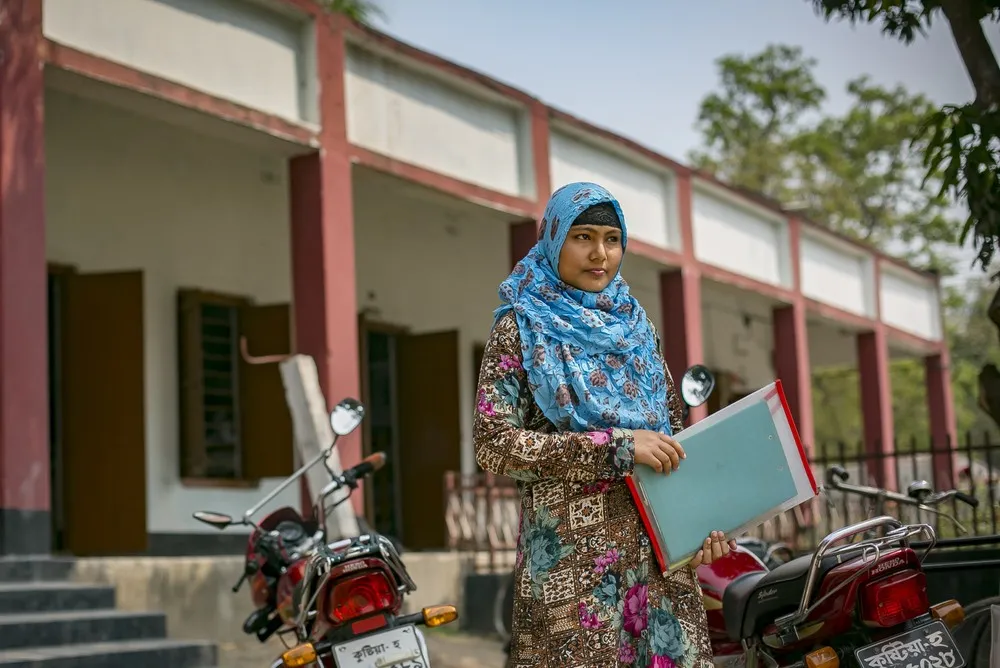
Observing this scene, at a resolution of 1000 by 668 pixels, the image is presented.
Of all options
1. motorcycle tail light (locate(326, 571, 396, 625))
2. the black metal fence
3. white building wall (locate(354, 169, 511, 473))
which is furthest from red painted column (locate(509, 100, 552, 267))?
motorcycle tail light (locate(326, 571, 396, 625))

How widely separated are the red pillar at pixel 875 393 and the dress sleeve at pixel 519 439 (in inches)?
585

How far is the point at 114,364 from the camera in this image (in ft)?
34.0

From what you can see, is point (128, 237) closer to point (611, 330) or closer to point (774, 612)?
point (774, 612)

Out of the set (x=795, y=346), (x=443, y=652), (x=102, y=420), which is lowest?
(x=443, y=652)

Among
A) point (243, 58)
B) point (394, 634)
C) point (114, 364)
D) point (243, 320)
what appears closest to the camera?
point (394, 634)

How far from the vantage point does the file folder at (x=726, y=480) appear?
9.84ft

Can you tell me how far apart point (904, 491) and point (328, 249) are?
818 centimetres

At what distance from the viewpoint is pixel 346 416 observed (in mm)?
5547

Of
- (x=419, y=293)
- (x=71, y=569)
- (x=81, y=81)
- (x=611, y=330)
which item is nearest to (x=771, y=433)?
(x=611, y=330)

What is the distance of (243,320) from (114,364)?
1.45 metres

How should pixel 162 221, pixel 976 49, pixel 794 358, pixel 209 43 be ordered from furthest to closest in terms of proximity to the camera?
pixel 794 358, pixel 162 221, pixel 209 43, pixel 976 49

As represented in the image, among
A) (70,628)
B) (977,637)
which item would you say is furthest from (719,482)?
(70,628)

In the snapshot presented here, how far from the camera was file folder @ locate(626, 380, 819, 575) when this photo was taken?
3.00 metres

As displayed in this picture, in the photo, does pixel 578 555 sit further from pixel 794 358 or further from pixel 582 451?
pixel 794 358
